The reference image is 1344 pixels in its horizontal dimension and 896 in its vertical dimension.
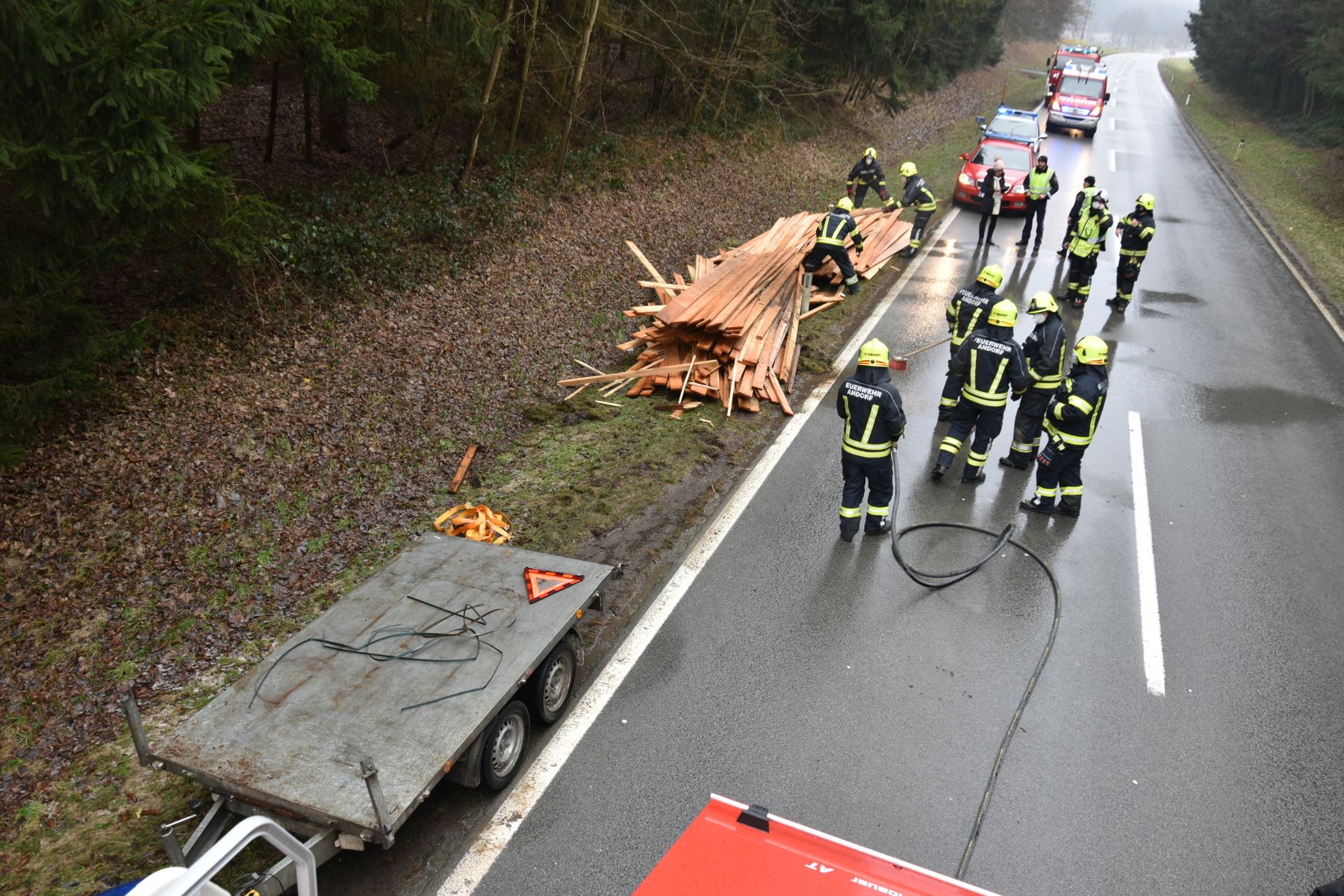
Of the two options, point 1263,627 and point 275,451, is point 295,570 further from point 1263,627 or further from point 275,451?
point 1263,627

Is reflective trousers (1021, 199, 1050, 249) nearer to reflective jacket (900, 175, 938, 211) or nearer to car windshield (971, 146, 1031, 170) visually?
reflective jacket (900, 175, 938, 211)

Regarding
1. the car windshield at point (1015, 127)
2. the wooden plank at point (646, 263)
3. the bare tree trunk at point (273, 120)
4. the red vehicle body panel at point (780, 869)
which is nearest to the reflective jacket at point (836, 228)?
the wooden plank at point (646, 263)

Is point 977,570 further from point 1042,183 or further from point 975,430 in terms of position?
point 1042,183

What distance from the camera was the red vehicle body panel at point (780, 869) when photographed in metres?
3.34

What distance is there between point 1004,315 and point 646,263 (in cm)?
629

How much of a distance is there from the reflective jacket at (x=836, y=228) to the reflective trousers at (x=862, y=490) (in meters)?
6.56

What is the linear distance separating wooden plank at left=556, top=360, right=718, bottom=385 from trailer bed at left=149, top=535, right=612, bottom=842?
180 inches

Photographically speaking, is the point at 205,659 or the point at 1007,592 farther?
the point at 1007,592

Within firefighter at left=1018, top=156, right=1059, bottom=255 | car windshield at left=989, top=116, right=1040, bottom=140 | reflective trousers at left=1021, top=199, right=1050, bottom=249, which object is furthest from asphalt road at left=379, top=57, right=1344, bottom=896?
car windshield at left=989, top=116, right=1040, bottom=140

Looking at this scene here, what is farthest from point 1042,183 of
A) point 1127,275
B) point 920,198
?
point 1127,275

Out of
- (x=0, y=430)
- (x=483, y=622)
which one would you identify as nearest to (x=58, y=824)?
(x=483, y=622)

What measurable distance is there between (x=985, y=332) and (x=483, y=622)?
603 centimetres

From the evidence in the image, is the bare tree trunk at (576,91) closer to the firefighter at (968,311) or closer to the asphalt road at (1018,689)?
the firefighter at (968,311)

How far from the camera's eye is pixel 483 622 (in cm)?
552
